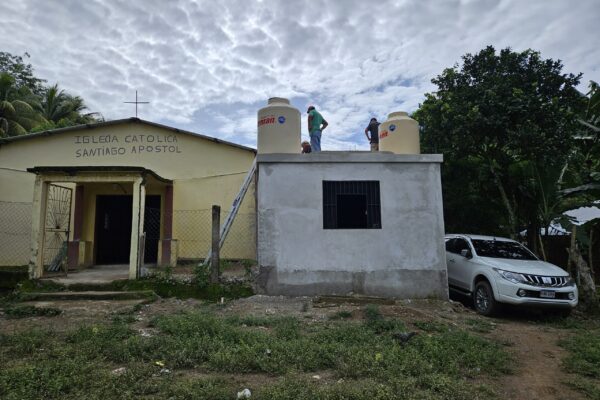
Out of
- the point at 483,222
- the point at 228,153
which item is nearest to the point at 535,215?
the point at 483,222

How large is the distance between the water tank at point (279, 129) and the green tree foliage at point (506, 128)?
15.4ft

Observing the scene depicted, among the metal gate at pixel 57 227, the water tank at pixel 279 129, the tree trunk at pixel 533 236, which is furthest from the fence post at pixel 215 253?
the tree trunk at pixel 533 236

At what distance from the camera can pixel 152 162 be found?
12266 millimetres

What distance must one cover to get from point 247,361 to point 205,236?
301 inches

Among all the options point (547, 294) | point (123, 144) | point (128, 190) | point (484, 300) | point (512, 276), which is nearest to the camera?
point (547, 294)

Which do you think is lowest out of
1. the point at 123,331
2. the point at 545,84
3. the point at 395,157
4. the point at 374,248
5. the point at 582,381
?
the point at 582,381

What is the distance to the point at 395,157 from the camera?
8953 millimetres

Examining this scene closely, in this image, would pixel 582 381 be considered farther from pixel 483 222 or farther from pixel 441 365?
pixel 483 222

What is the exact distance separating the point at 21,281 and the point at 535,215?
13.3m

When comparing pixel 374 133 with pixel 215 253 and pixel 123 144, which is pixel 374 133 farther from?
pixel 123 144

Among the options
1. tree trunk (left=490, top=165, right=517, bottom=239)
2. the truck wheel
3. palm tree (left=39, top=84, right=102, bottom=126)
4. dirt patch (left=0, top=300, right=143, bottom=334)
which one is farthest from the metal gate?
palm tree (left=39, top=84, right=102, bottom=126)

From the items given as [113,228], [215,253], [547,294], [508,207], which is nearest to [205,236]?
[113,228]

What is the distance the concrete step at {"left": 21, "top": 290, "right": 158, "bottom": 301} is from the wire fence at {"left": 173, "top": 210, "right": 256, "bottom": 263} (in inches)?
144

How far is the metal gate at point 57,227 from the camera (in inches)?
392
